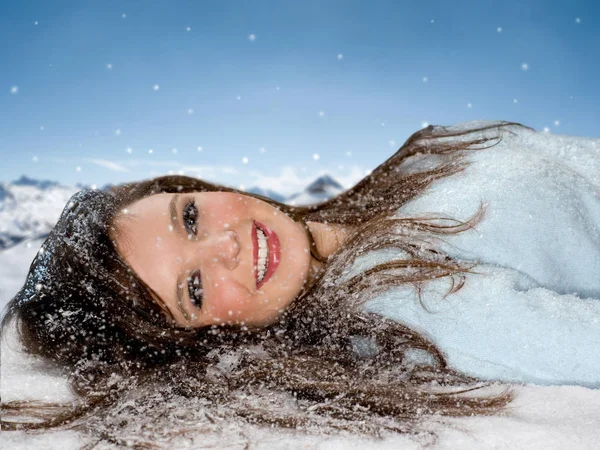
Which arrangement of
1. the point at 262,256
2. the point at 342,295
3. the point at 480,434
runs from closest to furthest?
the point at 480,434
the point at 262,256
the point at 342,295

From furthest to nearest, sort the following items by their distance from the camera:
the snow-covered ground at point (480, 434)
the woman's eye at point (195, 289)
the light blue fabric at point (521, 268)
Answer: the woman's eye at point (195, 289) → the light blue fabric at point (521, 268) → the snow-covered ground at point (480, 434)

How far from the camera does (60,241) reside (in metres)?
2.15

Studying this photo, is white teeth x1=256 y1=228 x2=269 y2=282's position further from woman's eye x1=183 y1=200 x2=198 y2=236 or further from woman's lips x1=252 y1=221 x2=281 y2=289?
woman's eye x1=183 y1=200 x2=198 y2=236

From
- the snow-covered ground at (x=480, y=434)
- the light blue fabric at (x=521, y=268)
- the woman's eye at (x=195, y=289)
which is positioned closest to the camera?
the snow-covered ground at (x=480, y=434)

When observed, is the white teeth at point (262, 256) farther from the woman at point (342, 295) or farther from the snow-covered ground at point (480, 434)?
the snow-covered ground at point (480, 434)

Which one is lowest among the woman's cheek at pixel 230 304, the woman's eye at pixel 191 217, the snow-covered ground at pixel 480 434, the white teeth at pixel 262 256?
the snow-covered ground at pixel 480 434

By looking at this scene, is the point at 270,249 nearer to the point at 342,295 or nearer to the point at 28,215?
the point at 342,295

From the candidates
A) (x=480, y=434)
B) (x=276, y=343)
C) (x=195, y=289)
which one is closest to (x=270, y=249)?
(x=195, y=289)

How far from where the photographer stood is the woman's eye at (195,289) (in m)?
2.10

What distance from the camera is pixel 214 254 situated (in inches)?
81.8

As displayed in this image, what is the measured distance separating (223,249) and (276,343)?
0.64m

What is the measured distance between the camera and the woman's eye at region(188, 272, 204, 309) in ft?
6.88

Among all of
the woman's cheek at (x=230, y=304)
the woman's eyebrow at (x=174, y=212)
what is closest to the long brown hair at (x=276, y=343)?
the woman's cheek at (x=230, y=304)

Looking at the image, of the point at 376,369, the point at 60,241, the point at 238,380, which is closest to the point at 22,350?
the point at 60,241
